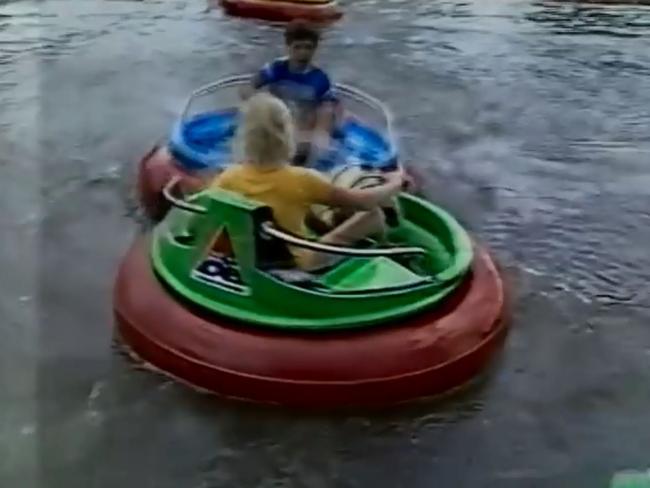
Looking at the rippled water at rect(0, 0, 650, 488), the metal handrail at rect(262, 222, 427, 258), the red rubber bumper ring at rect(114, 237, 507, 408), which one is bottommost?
the rippled water at rect(0, 0, 650, 488)

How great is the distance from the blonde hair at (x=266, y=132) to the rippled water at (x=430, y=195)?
0.47 metres

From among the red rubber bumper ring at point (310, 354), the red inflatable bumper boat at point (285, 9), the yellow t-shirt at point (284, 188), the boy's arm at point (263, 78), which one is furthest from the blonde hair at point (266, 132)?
the red inflatable bumper boat at point (285, 9)

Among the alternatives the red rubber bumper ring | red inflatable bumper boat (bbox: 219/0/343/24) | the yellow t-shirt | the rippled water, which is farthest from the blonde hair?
red inflatable bumper boat (bbox: 219/0/343/24)

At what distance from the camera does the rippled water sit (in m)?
2.40

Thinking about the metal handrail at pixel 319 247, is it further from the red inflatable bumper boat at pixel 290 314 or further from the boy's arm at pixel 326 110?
the boy's arm at pixel 326 110

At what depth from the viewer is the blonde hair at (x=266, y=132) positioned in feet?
8.27

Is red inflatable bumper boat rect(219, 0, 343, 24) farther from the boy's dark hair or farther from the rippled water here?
the boy's dark hair

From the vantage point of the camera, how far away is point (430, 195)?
138 inches

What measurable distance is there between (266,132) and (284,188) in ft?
0.37

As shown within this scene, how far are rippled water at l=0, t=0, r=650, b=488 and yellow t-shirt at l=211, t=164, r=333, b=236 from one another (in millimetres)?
376

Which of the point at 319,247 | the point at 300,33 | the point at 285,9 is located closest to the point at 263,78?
the point at 300,33

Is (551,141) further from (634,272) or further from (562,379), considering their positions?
(562,379)

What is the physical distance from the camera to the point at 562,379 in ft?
8.79

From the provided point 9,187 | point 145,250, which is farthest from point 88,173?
point 145,250
